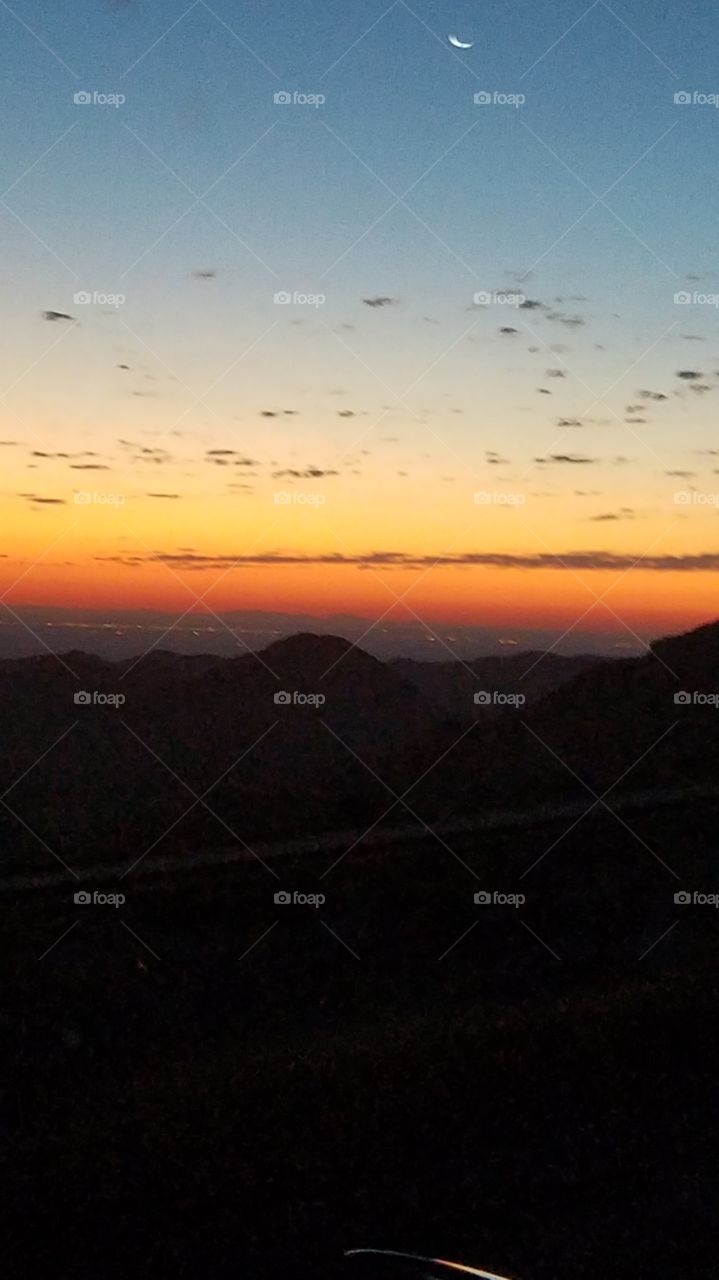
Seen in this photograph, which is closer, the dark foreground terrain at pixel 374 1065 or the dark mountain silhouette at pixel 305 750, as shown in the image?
the dark foreground terrain at pixel 374 1065

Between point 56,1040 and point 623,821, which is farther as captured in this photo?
point 623,821

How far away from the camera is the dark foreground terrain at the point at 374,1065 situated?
7387mm

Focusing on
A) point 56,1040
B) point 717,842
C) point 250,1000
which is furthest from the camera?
point 717,842

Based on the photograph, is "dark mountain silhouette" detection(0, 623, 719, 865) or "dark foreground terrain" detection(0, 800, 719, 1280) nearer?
"dark foreground terrain" detection(0, 800, 719, 1280)

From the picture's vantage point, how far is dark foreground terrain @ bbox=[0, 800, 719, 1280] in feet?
24.2

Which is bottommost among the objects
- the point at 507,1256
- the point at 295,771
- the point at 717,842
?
the point at 507,1256

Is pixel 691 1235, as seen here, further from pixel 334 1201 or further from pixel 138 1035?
pixel 138 1035

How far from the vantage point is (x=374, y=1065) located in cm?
1045

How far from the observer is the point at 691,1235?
23.0 feet

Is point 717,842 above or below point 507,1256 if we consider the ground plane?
above

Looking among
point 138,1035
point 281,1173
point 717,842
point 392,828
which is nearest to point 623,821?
point 717,842

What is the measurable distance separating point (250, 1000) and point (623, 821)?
29.5ft

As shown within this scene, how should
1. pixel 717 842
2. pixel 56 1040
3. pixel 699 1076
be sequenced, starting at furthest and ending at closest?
pixel 717 842
pixel 56 1040
pixel 699 1076

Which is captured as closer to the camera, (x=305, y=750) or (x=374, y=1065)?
(x=374, y=1065)
